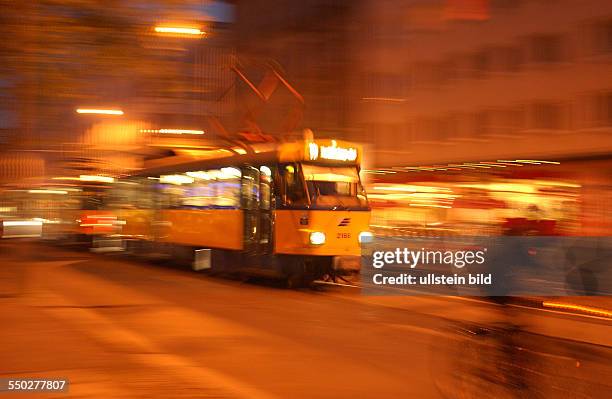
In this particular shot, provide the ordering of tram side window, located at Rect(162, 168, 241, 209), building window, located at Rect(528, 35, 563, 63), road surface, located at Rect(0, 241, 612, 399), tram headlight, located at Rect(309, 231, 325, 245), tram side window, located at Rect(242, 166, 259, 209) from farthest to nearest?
building window, located at Rect(528, 35, 563, 63), tram side window, located at Rect(162, 168, 241, 209), tram side window, located at Rect(242, 166, 259, 209), tram headlight, located at Rect(309, 231, 325, 245), road surface, located at Rect(0, 241, 612, 399)

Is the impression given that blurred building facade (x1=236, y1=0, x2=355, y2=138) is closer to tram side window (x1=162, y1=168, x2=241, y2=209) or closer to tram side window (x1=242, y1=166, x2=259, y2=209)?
tram side window (x1=242, y1=166, x2=259, y2=209)

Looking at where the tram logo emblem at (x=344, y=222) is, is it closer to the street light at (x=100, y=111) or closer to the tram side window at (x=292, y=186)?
the tram side window at (x=292, y=186)

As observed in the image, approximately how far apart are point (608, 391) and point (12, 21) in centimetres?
535

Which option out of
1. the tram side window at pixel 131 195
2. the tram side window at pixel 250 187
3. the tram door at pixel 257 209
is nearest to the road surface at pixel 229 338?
the tram door at pixel 257 209

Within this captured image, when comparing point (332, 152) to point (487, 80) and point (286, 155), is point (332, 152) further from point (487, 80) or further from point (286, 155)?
point (487, 80)

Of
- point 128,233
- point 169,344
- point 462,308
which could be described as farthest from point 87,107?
point 128,233

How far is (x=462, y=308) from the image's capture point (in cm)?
1334

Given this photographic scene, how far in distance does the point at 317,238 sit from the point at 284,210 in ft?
2.99

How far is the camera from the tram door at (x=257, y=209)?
16500 millimetres

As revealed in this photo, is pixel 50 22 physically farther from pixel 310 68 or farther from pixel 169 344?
pixel 310 68

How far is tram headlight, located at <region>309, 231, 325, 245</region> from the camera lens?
1581 centimetres

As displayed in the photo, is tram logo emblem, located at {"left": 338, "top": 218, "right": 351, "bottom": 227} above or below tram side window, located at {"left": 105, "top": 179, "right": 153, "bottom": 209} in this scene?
below

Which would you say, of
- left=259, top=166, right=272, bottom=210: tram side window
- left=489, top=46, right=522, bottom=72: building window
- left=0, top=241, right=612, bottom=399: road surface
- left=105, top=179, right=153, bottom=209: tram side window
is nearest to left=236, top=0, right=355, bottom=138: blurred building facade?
left=259, top=166, right=272, bottom=210: tram side window

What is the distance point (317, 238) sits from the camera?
1587 centimetres
